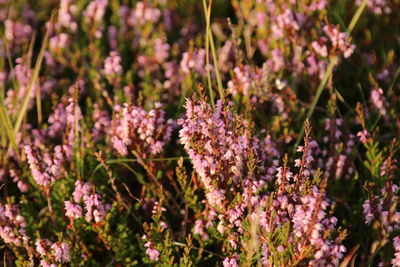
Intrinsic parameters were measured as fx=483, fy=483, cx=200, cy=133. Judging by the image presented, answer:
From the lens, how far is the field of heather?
347cm

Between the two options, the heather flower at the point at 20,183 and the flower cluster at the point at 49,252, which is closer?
the flower cluster at the point at 49,252

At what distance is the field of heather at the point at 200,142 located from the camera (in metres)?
3.47

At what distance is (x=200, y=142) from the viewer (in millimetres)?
3424

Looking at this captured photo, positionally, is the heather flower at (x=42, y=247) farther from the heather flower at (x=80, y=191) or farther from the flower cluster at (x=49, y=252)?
the heather flower at (x=80, y=191)

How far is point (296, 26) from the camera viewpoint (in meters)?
5.07

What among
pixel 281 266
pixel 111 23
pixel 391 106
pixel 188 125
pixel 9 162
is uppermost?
pixel 111 23

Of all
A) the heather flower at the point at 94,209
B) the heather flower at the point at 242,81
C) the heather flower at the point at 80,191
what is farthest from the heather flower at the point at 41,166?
the heather flower at the point at 242,81

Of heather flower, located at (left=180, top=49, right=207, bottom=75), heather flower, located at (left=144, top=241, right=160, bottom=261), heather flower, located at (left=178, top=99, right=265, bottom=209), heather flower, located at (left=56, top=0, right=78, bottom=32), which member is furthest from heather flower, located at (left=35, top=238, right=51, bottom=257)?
heather flower, located at (left=56, top=0, right=78, bottom=32)

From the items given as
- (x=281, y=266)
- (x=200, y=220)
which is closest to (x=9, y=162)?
(x=200, y=220)

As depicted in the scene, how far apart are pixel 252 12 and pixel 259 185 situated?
10.6 ft

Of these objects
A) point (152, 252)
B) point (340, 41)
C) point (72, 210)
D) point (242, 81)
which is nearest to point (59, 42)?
point (242, 81)

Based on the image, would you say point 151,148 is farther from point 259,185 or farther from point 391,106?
point 391,106

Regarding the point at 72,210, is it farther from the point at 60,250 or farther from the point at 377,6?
the point at 377,6

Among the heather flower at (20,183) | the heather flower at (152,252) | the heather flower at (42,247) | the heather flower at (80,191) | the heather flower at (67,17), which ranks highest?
the heather flower at (67,17)
